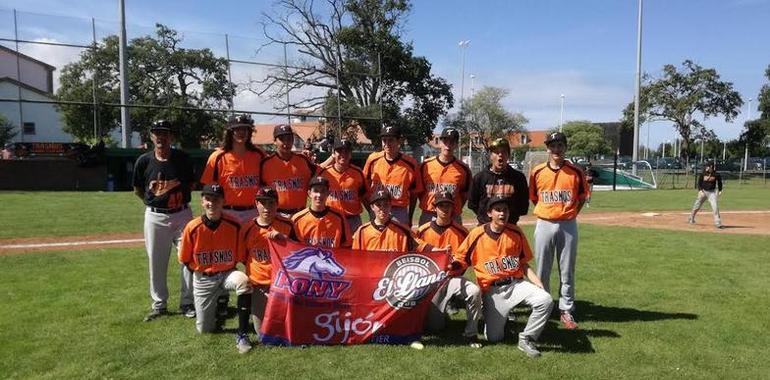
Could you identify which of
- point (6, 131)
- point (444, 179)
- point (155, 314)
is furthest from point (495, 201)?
point (6, 131)

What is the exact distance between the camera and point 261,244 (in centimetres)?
520

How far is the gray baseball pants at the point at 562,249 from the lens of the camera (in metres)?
5.73

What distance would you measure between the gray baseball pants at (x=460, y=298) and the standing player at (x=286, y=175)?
1764 millimetres

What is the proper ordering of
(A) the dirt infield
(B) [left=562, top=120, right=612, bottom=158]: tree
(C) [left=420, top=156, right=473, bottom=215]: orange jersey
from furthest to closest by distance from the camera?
1. (B) [left=562, top=120, right=612, bottom=158]: tree
2. (A) the dirt infield
3. (C) [left=420, top=156, right=473, bottom=215]: orange jersey

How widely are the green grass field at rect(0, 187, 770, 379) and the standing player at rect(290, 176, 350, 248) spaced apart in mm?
1035

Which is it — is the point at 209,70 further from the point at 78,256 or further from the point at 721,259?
the point at 721,259

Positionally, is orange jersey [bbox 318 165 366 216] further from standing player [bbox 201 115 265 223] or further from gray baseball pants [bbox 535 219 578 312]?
gray baseball pants [bbox 535 219 578 312]

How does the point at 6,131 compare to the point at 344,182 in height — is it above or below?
above

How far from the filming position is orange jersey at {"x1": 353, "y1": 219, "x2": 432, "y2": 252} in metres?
5.30

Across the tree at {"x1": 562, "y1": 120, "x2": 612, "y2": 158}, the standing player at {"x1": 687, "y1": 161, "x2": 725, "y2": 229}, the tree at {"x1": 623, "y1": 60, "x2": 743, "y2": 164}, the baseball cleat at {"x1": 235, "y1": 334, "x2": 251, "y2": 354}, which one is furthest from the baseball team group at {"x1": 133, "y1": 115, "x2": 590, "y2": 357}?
the tree at {"x1": 562, "y1": 120, "x2": 612, "y2": 158}

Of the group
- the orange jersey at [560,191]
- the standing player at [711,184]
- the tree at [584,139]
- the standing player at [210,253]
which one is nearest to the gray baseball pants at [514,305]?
the orange jersey at [560,191]

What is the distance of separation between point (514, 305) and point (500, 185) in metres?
1.31

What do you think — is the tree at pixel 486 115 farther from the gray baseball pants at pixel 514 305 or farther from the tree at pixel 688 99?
the gray baseball pants at pixel 514 305

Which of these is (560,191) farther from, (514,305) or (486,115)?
(486,115)
